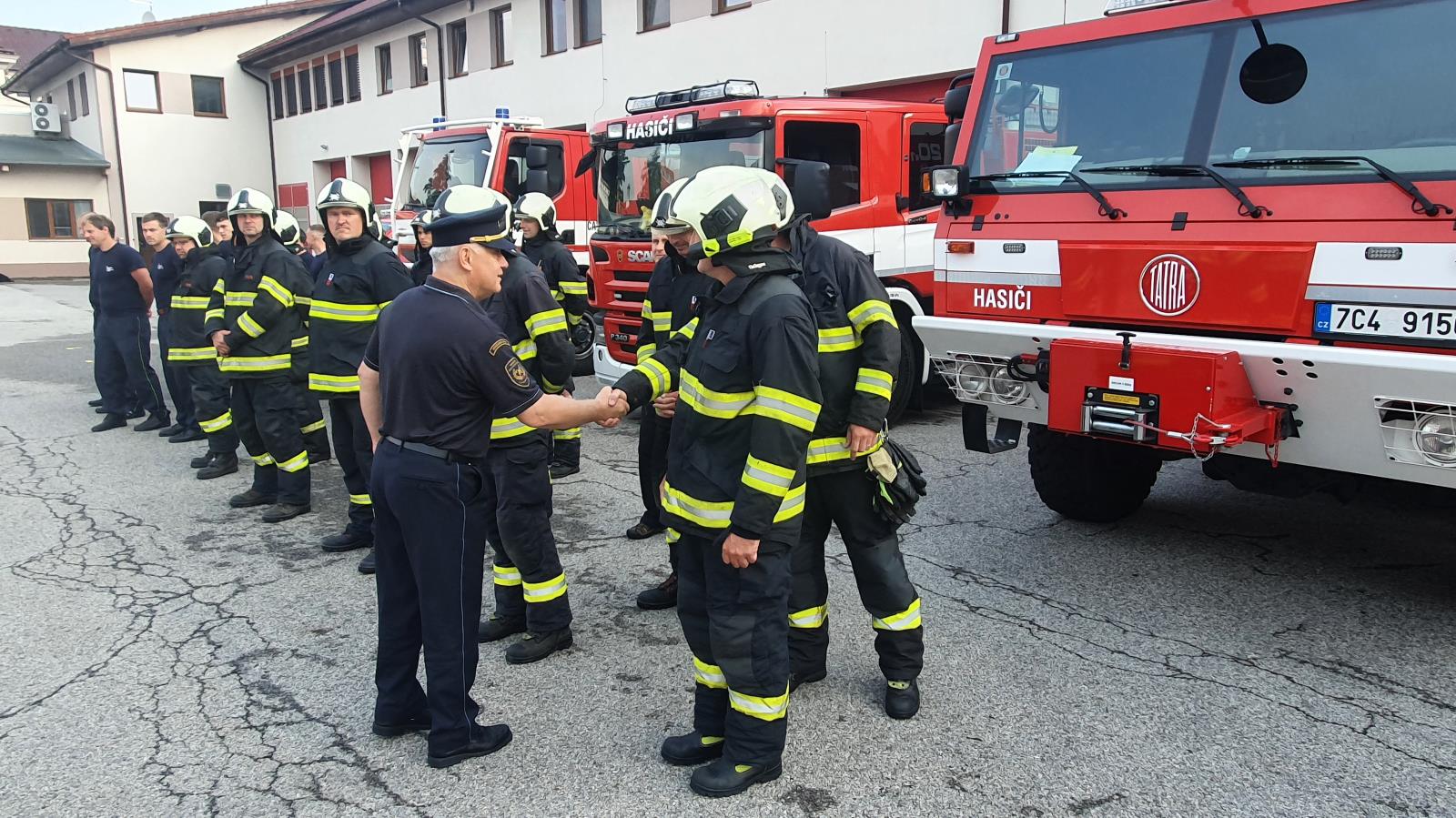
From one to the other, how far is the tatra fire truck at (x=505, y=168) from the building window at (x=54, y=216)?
2835 centimetres

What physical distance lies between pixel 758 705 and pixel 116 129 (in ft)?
117

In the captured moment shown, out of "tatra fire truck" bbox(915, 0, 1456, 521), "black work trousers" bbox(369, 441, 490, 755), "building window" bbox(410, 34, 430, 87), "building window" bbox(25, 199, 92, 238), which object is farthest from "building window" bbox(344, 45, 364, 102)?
"black work trousers" bbox(369, 441, 490, 755)

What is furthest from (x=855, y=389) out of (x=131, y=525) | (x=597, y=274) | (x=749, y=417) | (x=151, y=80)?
(x=151, y=80)

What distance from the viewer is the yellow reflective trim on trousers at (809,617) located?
11.7 feet

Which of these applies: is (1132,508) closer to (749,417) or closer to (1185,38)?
(1185,38)

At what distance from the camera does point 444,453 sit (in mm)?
3088

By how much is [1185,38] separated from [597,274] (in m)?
5.34

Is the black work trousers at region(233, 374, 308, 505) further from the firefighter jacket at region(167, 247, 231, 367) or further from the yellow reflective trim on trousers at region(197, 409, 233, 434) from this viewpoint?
the firefighter jacket at region(167, 247, 231, 367)

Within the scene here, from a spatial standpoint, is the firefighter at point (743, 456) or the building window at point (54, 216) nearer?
the firefighter at point (743, 456)

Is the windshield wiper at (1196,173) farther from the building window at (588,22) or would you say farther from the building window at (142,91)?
the building window at (142,91)

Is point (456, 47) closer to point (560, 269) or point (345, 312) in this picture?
point (560, 269)

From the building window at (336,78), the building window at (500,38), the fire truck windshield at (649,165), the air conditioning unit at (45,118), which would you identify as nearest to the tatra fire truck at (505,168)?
the fire truck windshield at (649,165)

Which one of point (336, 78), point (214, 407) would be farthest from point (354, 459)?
point (336, 78)

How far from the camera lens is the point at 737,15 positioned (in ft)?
49.2
